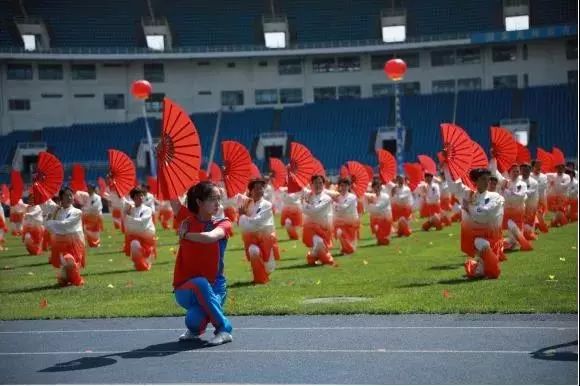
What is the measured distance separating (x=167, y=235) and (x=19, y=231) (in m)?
5.00

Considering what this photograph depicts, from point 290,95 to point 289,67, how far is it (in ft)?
5.17

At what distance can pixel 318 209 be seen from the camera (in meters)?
16.5

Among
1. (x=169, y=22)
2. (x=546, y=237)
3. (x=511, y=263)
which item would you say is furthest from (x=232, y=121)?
(x=511, y=263)

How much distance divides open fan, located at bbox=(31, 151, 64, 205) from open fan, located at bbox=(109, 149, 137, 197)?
149cm

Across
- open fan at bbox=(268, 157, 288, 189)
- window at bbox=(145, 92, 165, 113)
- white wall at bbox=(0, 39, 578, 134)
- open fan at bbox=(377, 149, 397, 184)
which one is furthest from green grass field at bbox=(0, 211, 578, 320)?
window at bbox=(145, 92, 165, 113)

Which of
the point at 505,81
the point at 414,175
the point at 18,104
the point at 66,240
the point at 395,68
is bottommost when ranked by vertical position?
the point at 66,240

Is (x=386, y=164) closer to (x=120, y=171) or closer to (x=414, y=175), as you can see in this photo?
(x=414, y=175)

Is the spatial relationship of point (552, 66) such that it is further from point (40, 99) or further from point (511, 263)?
point (511, 263)

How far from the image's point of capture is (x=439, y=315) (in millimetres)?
9961

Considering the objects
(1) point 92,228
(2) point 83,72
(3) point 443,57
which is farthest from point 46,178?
(3) point 443,57

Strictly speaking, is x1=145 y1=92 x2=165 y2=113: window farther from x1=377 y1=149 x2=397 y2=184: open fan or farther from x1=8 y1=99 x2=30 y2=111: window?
x1=377 y1=149 x2=397 y2=184: open fan

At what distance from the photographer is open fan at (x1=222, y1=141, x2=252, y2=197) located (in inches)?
536

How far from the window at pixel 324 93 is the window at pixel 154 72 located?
869cm

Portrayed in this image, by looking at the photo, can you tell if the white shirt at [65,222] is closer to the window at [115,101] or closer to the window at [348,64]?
the window at [115,101]
